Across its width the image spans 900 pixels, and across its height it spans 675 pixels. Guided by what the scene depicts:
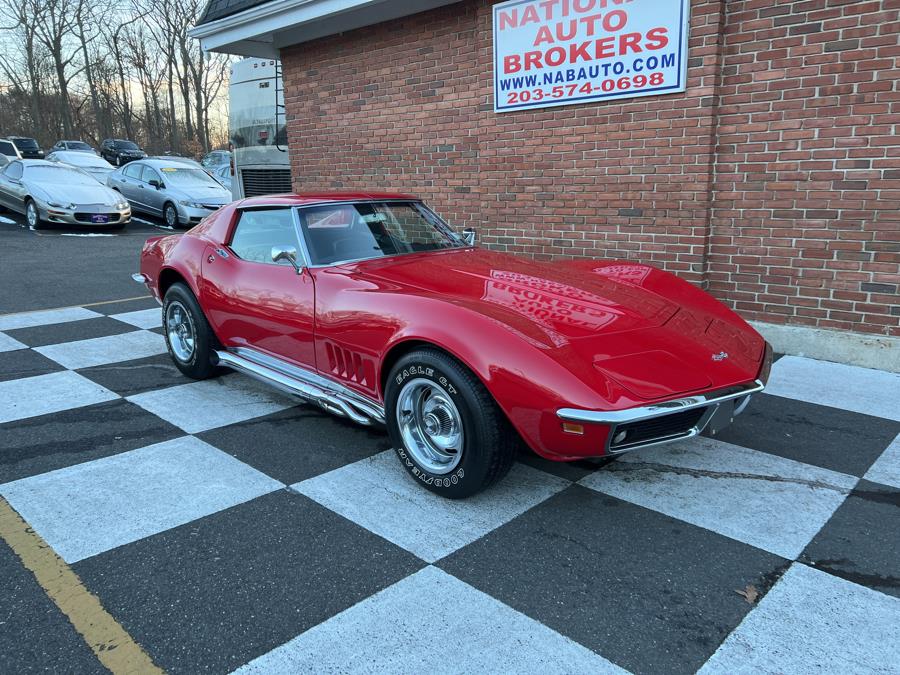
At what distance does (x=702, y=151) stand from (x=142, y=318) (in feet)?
18.6

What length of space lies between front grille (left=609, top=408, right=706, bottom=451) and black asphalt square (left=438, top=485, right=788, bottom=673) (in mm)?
415

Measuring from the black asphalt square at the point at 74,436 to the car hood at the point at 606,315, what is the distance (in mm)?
1652

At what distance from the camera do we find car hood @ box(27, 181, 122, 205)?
13.8 metres

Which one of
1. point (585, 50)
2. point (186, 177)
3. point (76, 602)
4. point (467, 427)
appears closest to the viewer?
point (76, 602)

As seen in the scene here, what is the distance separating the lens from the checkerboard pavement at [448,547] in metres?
2.13

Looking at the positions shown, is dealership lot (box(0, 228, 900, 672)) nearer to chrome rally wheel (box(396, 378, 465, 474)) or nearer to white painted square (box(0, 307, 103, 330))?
chrome rally wheel (box(396, 378, 465, 474))

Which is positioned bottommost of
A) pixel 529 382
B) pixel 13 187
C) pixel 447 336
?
pixel 529 382

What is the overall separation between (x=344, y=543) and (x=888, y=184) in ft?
15.0

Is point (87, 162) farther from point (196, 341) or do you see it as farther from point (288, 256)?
point (288, 256)

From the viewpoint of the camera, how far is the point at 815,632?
2.18 m

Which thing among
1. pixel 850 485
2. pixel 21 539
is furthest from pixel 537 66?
pixel 21 539

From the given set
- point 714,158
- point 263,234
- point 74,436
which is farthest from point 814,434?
point 74,436

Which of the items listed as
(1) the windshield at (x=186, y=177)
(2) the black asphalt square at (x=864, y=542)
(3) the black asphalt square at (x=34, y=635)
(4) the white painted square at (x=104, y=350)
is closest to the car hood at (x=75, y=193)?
(1) the windshield at (x=186, y=177)

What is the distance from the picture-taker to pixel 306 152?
9.17 m
